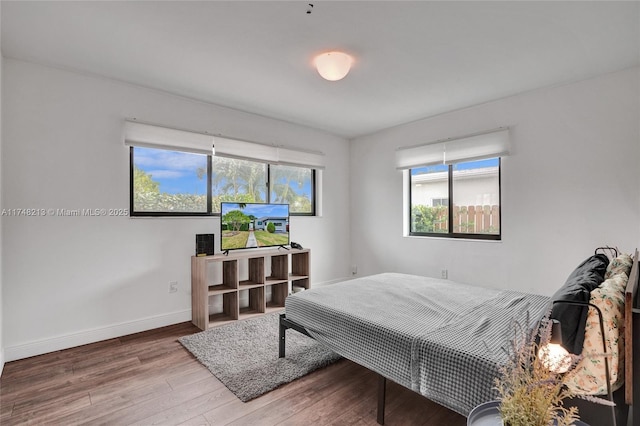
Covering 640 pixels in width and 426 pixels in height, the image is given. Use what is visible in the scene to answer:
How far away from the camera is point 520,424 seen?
94 cm

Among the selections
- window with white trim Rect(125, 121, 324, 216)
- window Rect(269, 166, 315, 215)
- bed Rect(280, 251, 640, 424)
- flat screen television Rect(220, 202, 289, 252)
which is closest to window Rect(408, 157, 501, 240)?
bed Rect(280, 251, 640, 424)

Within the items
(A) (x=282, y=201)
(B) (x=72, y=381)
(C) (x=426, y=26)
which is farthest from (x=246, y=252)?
(C) (x=426, y=26)

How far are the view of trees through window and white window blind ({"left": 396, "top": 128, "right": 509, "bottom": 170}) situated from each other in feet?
5.47

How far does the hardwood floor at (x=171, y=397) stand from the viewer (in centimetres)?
186

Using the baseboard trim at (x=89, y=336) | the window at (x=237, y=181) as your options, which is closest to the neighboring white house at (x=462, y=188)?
the window at (x=237, y=181)

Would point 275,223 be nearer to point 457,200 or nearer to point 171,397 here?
point 171,397

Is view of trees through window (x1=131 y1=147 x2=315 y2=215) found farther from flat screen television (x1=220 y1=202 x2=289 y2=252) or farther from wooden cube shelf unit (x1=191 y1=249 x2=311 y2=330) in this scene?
wooden cube shelf unit (x1=191 y1=249 x2=311 y2=330)

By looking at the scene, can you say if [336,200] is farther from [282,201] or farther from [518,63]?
[518,63]

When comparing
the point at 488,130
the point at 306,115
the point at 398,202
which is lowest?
the point at 398,202

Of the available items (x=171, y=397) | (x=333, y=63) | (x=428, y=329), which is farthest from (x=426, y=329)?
(x=333, y=63)

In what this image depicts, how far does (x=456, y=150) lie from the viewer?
3898 mm

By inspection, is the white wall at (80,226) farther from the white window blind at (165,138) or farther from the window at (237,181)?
the window at (237,181)

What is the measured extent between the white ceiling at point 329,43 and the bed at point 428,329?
65.2 inches

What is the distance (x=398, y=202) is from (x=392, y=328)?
296cm
